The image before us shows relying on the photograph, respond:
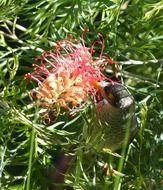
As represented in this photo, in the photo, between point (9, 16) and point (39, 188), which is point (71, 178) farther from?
point (9, 16)

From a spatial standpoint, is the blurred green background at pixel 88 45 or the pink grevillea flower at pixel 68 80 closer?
the pink grevillea flower at pixel 68 80

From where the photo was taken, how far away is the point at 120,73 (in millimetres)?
2396

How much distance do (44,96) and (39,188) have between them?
0.68 meters

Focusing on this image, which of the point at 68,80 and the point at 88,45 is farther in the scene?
the point at 88,45

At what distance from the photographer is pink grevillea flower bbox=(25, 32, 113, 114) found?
177cm

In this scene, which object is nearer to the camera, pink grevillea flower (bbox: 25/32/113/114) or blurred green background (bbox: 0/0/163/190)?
pink grevillea flower (bbox: 25/32/113/114)

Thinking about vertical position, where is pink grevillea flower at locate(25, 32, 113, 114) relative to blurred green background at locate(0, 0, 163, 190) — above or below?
above

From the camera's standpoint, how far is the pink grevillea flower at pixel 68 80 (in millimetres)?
1772

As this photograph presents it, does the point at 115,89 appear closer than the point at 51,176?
Yes

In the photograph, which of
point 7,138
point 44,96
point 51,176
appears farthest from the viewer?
point 51,176

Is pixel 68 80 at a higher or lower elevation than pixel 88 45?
higher

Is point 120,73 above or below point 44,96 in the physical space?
below

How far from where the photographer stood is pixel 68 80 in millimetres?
1811

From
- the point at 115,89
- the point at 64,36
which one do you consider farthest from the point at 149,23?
the point at 115,89
